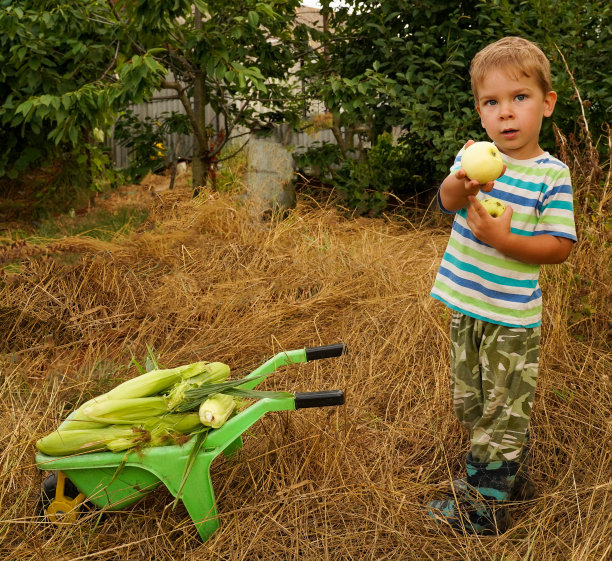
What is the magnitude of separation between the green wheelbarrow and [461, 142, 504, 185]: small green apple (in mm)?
697

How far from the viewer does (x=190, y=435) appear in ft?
6.12

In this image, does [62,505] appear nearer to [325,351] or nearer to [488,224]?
[325,351]

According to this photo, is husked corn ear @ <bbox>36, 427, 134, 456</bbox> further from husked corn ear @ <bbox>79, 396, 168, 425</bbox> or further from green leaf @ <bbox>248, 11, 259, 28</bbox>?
green leaf @ <bbox>248, 11, 259, 28</bbox>

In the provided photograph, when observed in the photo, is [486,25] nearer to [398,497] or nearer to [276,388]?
[276,388]

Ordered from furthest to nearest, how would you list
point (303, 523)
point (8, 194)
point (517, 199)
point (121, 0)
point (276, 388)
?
point (8, 194)
point (121, 0)
point (276, 388)
point (303, 523)
point (517, 199)

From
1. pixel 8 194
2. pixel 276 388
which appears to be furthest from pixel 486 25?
pixel 8 194

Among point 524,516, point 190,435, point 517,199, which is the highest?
point 517,199

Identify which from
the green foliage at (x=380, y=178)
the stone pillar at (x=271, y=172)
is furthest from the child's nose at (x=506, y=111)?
the stone pillar at (x=271, y=172)

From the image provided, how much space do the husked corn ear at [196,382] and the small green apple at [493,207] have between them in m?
0.99

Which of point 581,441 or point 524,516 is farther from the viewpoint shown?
point 581,441

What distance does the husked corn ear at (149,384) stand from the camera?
1961mm

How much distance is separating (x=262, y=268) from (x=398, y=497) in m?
2.14

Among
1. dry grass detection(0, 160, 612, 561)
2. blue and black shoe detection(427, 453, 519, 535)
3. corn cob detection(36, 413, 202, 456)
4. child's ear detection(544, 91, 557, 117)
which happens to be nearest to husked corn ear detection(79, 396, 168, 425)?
corn cob detection(36, 413, 202, 456)

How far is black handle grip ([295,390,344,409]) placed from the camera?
182 centimetres
